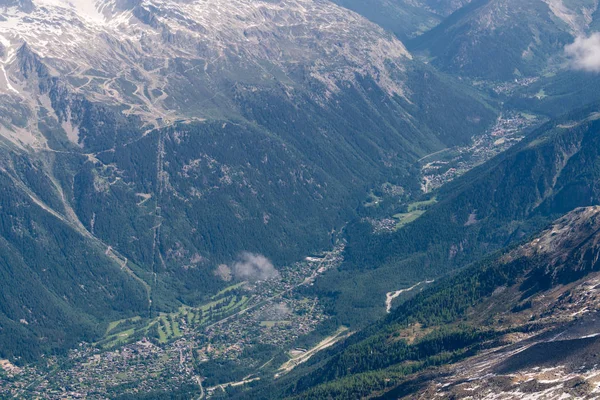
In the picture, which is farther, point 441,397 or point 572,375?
point 441,397

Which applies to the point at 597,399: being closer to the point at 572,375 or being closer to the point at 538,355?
the point at 572,375

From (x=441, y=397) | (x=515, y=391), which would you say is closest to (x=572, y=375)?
(x=515, y=391)

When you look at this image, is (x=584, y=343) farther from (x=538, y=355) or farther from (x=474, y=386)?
(x=474, y=386)

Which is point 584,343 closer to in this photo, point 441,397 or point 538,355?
point 538,355

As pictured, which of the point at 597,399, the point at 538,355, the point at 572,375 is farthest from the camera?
the point at 538,355

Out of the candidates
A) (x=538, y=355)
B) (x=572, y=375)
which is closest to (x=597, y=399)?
(x=572, y=375)

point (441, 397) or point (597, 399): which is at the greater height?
point (597, 399)

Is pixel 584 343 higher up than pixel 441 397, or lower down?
higher up

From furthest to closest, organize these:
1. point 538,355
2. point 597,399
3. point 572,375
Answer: point 538,355
point 572,375
point 597,399

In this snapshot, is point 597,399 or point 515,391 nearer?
point 597,399
